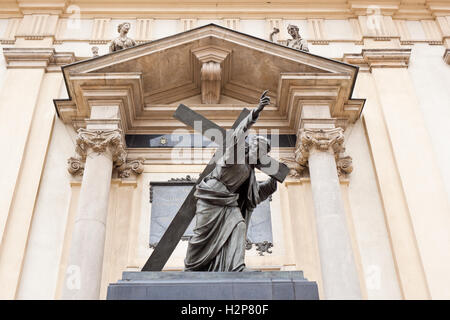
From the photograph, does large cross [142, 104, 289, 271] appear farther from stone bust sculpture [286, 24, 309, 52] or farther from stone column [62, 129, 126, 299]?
stone bust sculpture [286, 24, 309, 52]

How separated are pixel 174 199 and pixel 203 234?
3.82m

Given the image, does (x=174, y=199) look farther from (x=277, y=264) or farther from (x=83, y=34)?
(x=83, y=34)

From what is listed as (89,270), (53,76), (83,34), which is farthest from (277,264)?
(83,34)

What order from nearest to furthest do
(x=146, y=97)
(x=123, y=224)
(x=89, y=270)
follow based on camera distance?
(x=89, y=270) → (x=123, y=224) → (x=146, y=97)

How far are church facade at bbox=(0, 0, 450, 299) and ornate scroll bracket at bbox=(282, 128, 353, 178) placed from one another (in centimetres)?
2

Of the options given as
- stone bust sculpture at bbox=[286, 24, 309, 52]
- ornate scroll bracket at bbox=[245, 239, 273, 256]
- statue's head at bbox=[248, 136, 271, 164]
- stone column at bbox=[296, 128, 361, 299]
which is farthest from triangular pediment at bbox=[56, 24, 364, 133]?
statue's head at bbox=[248, 136, 271, 164]

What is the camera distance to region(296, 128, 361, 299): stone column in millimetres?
7488

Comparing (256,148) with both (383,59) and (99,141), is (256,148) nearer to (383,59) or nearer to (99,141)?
(99,141)

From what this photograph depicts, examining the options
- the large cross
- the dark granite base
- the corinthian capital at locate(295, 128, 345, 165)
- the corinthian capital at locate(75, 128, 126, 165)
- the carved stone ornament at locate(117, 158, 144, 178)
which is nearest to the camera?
the dark granite base

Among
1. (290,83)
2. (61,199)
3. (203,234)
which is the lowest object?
(203,234)

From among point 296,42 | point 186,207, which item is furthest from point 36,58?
point 186,207

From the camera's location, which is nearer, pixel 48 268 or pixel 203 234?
pixel 203 234

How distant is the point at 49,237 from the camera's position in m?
8.61

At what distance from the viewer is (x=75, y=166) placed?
920 centimetres
